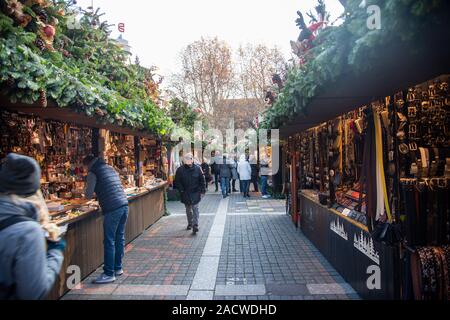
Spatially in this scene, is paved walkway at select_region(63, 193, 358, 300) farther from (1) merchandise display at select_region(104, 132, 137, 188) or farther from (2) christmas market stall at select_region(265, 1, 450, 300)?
(1) merchandise display at select_region(104, 132, 137, 188)

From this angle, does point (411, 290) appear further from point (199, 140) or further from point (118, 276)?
point (199, 140)

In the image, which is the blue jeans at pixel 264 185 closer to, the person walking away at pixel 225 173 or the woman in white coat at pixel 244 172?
the woman in white coat at pixel 244 172

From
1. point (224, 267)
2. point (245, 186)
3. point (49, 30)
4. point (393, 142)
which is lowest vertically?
point (224, 267)

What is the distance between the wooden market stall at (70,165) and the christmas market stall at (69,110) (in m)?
0.02

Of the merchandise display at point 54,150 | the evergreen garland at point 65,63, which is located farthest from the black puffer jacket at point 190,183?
the merchandise display at point 54,150

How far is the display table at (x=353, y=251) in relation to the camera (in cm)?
423

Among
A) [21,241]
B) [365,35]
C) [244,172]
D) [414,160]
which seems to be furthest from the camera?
[244,172]

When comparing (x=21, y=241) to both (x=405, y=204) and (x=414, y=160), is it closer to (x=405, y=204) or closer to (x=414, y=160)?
(x=405, y=204)

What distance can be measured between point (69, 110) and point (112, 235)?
1950 mm

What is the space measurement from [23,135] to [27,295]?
4504 mm

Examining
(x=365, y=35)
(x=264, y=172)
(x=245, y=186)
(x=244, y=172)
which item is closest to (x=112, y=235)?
(x=365, y=35)

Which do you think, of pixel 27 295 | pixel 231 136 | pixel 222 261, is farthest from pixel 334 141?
pixel 231 136

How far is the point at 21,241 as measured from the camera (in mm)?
2158

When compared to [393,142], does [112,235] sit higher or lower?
lower
